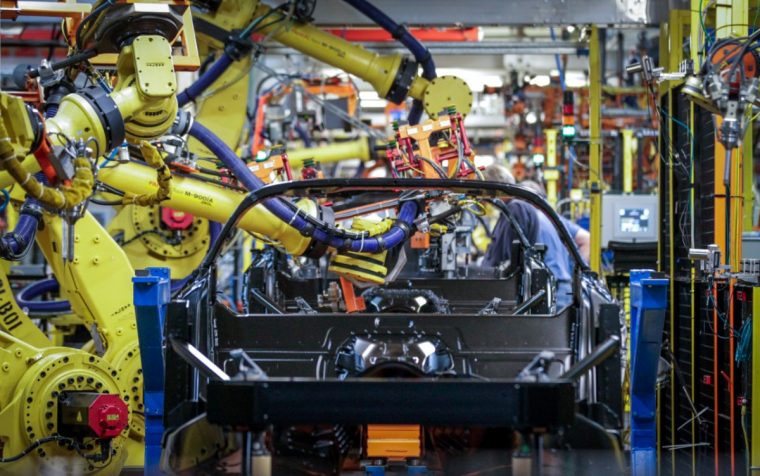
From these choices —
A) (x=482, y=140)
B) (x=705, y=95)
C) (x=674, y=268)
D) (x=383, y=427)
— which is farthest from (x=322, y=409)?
(x=482, y=140)

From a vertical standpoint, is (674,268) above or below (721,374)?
above

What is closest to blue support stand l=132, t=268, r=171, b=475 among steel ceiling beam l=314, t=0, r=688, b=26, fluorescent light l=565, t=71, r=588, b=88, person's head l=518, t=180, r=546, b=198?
person's head l=518, t=180, r=546, b=198

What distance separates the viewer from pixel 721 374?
6.09 metres

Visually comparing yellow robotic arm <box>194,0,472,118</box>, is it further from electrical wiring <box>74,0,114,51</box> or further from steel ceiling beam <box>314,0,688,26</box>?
electrical wiring <box>74,0,114,51</box>

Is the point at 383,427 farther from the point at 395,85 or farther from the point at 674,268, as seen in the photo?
the point at 395,85

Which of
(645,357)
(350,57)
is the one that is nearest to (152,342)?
(645,357)

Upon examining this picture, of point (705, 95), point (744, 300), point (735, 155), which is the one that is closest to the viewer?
point (705, 95)

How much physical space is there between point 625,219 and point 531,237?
8.34 ft

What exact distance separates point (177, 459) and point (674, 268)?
421 centimetres

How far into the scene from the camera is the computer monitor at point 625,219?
10.5 meters

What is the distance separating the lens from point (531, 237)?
8.30m

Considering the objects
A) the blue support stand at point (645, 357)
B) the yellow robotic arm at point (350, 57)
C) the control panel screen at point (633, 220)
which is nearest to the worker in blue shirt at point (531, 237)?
the yellow robotic arm at point (350, 57)

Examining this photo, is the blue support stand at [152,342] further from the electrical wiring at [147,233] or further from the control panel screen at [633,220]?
the control panel screen at [633,220]

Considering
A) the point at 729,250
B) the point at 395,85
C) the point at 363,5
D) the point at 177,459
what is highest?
the point at 363,5
